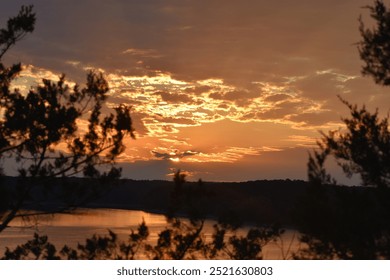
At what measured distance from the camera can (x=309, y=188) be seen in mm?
9914

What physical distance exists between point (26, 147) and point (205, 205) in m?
3.38

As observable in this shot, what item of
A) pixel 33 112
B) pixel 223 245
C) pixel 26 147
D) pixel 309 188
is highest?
pixel 33 112

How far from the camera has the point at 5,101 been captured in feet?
31.2

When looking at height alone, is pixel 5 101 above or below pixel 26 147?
above

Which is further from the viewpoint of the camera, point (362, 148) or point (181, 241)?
point (181, 241)

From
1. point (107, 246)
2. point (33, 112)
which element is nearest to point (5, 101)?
point (33, 112)

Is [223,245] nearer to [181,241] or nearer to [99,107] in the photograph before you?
[181,241]

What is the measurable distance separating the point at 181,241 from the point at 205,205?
104cm
